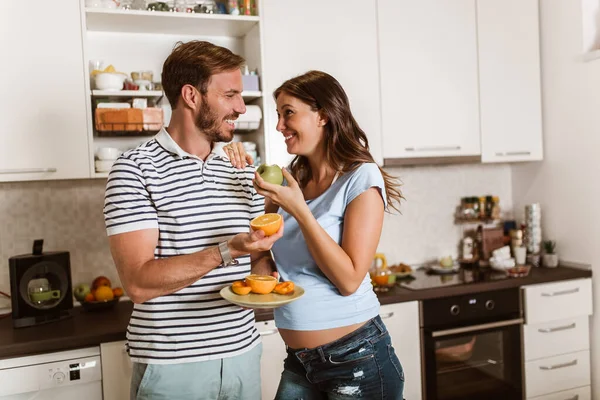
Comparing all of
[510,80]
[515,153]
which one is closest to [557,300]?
[515,153]

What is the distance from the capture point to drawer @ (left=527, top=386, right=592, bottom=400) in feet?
9.64

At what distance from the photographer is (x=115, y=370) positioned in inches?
84.7

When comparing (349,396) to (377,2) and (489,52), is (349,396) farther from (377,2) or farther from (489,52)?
(489,52)

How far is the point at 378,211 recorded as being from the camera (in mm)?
1509

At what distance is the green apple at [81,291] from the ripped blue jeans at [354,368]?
136 cm

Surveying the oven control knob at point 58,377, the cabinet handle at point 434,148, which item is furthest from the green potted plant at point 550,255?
the oven control knob at point 58,377

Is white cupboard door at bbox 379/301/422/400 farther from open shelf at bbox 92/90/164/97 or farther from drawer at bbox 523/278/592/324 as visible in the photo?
open shelf at bbox 92/90/164/97

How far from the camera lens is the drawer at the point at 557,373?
288 cm

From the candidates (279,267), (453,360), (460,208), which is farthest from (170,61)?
(460,208)

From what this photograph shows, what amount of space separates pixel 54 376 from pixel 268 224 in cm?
123

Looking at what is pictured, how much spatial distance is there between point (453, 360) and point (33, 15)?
2384 mm

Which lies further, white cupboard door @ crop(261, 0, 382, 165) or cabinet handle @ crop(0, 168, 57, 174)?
white cupboard door @ crop(261, 0, 382, 165)

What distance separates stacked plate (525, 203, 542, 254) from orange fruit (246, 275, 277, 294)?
2.26m

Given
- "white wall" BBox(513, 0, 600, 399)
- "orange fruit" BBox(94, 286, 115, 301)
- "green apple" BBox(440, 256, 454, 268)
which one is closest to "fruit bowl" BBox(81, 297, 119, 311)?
"orange fruit" BBox(94, 286, 115, 301)
